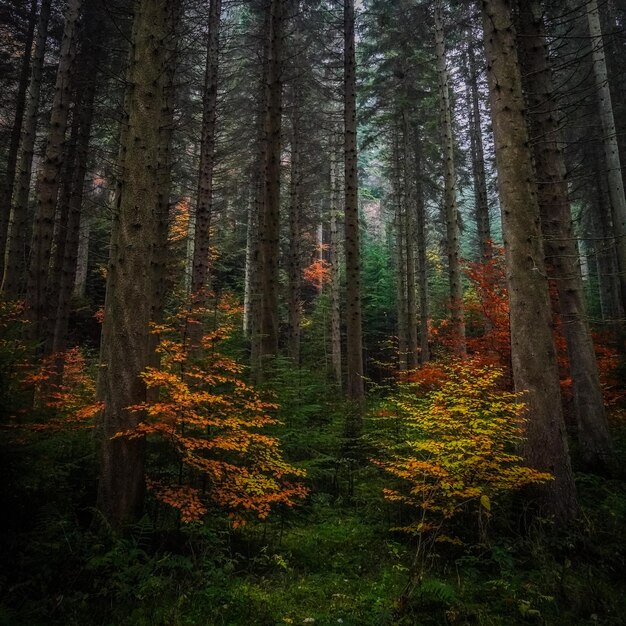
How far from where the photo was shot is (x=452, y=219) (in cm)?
1384

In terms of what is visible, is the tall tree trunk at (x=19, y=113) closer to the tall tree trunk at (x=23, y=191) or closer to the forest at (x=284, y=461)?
the tall tree trunk at (x=23, y=191)

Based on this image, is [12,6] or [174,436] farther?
[12,6]

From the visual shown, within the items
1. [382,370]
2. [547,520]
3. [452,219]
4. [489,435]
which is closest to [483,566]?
[547,520]

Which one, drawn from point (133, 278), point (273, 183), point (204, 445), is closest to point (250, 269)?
point (273, 183)

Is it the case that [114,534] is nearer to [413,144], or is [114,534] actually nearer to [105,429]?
[105,429]

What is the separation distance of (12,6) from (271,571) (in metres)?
17.7

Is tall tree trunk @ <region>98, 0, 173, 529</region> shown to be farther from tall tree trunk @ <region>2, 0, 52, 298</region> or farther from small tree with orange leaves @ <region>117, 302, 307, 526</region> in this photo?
tall tree trunk @ <region>2, 0, 52, 298</region>

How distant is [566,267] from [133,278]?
7930 mm

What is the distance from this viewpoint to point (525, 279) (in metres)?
5.93

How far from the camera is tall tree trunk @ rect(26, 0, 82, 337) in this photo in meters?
9.57

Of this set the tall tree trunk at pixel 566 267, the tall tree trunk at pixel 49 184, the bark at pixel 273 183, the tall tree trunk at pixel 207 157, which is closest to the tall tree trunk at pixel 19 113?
the tall tree trunk at pixel 49 184

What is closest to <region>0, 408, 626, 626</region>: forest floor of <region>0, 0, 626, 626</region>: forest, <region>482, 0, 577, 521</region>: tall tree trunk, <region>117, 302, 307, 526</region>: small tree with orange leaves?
<region>0, 0, 626, 626</region>: forest

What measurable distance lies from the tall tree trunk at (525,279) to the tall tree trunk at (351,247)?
6.10 metres

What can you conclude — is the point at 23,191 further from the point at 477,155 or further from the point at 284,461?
the point at 477,155
